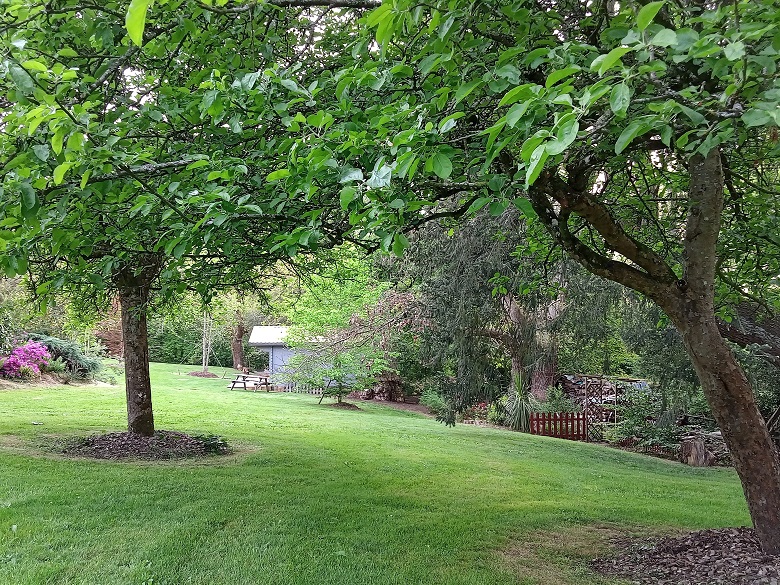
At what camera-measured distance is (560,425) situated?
54.9 feet

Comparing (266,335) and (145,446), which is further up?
(266,335)

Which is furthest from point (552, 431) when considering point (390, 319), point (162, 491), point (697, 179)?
point (697, 179)

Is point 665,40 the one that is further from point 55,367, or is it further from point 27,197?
point 55,367

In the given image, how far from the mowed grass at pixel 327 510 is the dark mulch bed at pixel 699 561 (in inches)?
Result: 14.0

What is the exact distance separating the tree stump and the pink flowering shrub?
64.3 feet

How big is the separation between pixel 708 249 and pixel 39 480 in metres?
7.76

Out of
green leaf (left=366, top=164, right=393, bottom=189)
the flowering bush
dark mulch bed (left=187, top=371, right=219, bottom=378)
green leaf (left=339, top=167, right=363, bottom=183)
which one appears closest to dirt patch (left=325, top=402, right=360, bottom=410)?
the flowering bush

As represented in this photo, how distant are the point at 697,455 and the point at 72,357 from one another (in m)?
20.9

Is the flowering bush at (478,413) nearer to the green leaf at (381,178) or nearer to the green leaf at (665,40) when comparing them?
the green leaf at (381,178)

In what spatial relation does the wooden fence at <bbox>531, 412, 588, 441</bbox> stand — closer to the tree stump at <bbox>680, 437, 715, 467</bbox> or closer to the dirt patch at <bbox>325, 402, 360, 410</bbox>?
the tree stump at <bbox>680, 437, 715, 467</bbox>

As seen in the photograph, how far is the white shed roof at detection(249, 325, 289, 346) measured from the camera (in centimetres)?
3278

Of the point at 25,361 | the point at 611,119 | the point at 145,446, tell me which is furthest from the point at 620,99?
the point at 25,361

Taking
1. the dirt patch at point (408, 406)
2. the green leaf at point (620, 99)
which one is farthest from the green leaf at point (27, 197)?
the dirt patch at point (408, 406)

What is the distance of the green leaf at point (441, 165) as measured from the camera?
228cm
